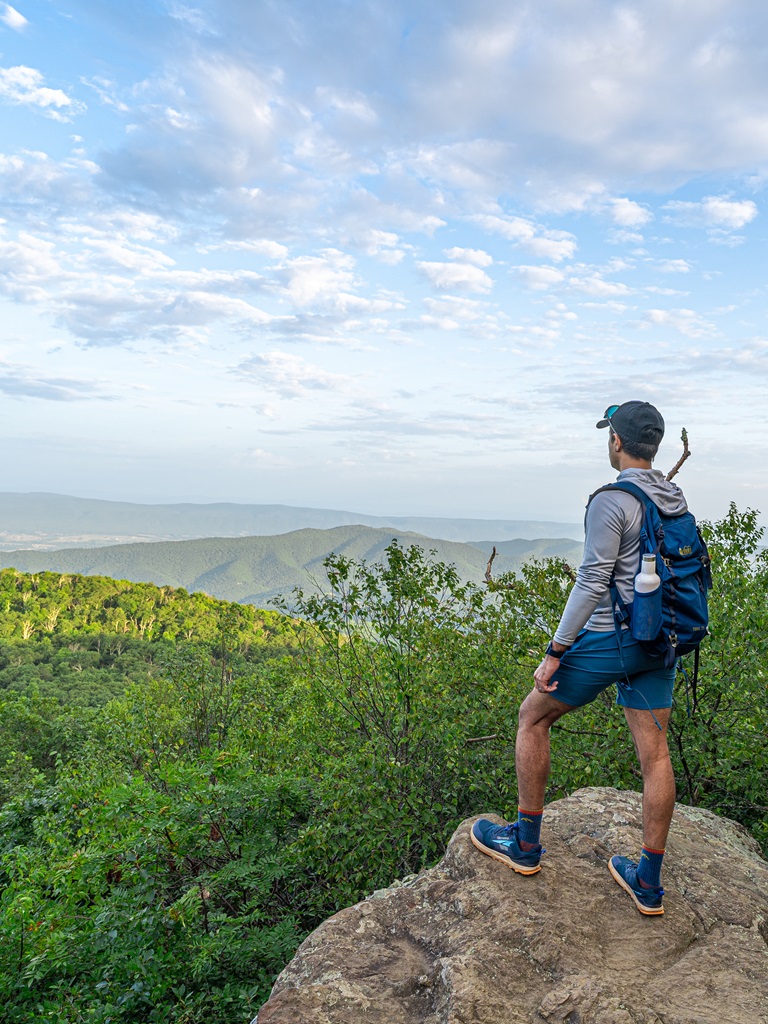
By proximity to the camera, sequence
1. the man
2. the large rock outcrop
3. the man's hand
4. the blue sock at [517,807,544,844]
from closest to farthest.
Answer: the large rock outcrop
the man
the man's hand
the blue sock at [517,807,544,844]

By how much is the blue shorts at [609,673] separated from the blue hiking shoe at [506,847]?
86 centimetres

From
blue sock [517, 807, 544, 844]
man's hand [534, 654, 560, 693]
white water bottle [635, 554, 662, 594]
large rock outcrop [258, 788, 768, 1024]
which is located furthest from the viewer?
blue sock [517, 807, 544, 844]

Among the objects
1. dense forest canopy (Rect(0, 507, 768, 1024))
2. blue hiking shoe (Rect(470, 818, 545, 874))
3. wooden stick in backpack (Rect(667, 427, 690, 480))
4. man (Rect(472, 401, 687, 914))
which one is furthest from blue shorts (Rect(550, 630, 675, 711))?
wooden stick in backpack (Rect(667, 427, 690, 480))

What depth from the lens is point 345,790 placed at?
20.3 feet

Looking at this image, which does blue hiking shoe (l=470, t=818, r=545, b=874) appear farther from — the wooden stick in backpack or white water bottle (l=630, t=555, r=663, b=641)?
the wooden stick in backpack

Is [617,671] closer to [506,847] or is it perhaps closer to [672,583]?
[672,583]

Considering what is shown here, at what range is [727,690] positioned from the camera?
6.21m

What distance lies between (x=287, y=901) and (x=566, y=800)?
3.01m

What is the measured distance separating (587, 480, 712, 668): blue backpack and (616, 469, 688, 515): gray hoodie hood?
0.05 metres

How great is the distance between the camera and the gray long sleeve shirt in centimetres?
365

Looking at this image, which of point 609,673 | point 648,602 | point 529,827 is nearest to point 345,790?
point 529,827

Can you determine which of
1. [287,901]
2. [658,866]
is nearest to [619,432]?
[658,866]

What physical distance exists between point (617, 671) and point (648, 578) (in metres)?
0.56

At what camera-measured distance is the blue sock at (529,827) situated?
12.8 feet
